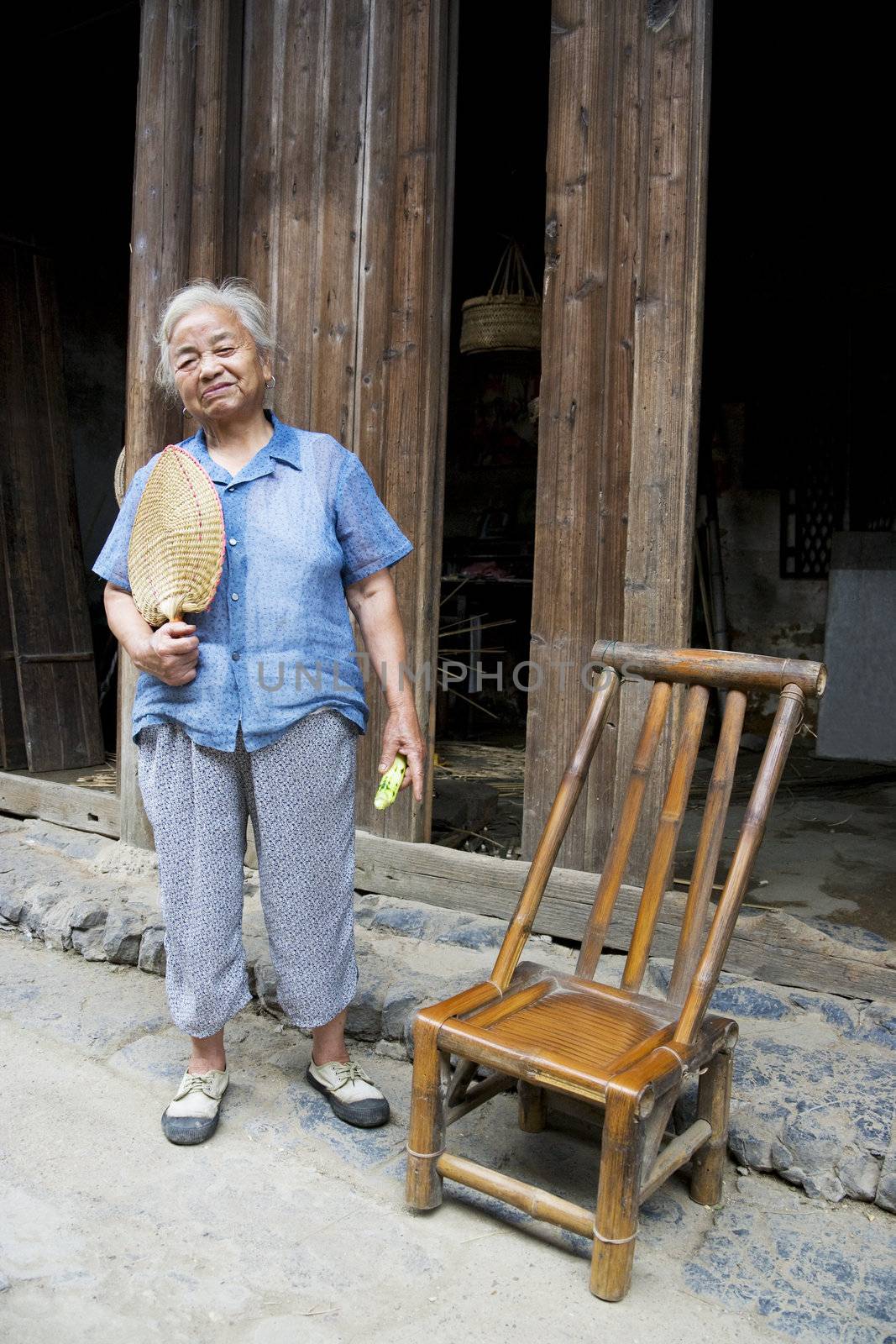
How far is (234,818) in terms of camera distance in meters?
2.31

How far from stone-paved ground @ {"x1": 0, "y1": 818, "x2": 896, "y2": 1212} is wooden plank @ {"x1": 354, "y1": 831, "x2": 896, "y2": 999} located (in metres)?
0.04

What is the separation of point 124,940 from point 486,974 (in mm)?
1177

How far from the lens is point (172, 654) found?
6.91 ft

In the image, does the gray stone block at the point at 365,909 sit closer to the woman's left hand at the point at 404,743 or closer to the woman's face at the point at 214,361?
the woman's left hand at the point at 404,743

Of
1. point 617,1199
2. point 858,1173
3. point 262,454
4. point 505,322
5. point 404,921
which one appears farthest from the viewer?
point 505,322

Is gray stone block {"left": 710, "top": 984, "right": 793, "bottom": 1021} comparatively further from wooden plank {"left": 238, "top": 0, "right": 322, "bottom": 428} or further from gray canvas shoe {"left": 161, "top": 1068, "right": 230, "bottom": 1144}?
wooden plank {"left": 238, "top": 0, "right": 322, "bottom": 428}

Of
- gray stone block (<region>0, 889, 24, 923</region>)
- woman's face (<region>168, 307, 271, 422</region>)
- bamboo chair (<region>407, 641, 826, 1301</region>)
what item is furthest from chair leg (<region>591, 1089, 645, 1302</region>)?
gray stone block (<region>0, 889, 24, 923</region>)

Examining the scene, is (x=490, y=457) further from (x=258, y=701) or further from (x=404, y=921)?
(x=258, y=701)

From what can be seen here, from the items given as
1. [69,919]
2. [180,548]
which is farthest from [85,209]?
[180,548]

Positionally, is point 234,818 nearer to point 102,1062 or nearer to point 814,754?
point 102,1062

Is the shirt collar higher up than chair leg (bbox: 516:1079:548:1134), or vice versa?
the shirt collar

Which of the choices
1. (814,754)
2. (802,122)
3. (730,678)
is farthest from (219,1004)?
(802,122)

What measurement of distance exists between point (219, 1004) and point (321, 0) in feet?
9.94

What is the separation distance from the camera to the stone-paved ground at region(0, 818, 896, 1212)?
2107 millimetres
